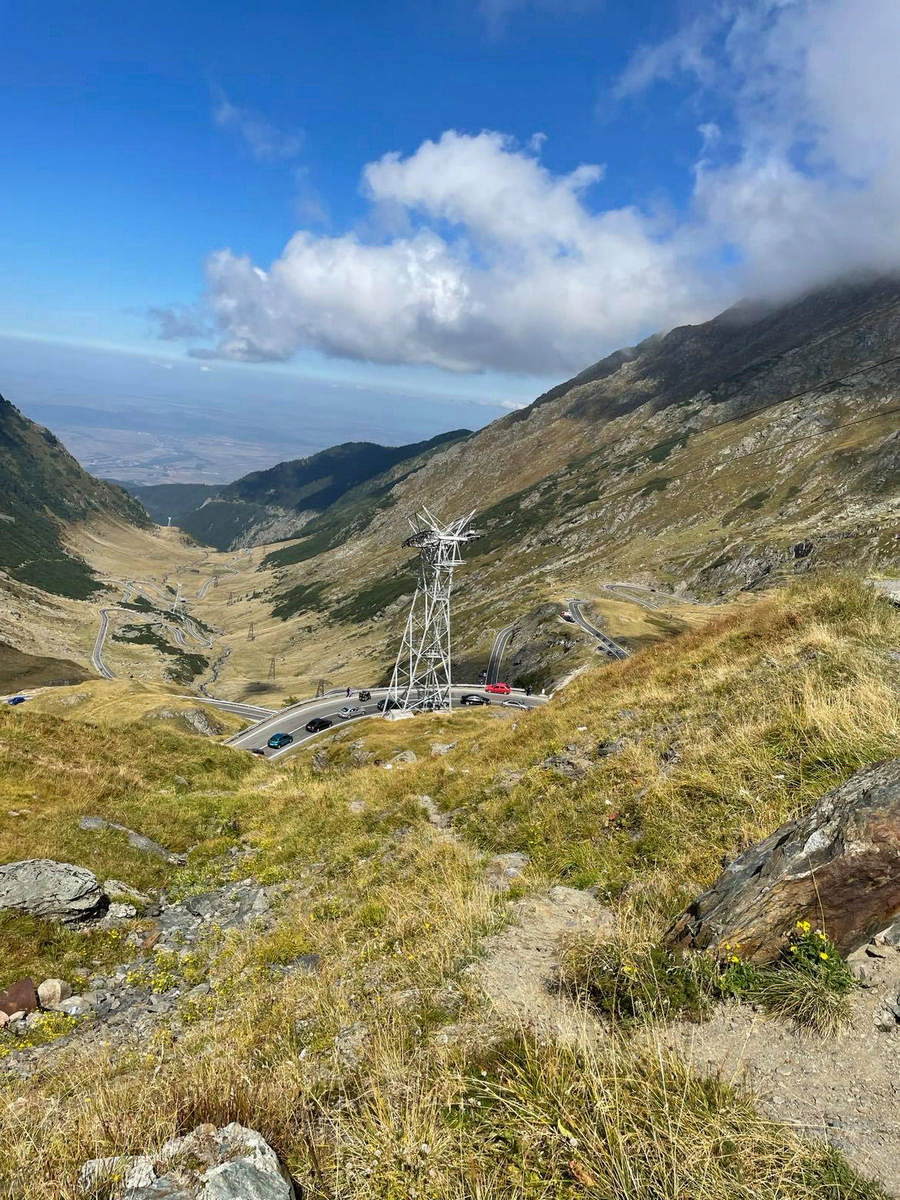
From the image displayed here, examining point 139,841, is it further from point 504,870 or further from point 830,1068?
point 830,1068

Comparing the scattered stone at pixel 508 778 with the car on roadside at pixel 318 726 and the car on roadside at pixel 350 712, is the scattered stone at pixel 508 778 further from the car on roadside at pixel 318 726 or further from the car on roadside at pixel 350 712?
the car on roadside at pixel 350 712

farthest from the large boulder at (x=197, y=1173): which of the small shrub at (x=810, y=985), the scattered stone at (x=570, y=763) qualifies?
the scattered stone at (x=570, y=763)

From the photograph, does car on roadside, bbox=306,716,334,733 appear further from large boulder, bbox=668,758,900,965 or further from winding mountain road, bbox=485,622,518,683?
large boulder, bbox=668,758,900,965

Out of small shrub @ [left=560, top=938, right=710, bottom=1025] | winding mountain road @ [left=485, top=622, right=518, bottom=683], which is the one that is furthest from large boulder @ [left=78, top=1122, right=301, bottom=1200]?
winding mountain road @ [left=485, top=622, right=518, bottom=683]

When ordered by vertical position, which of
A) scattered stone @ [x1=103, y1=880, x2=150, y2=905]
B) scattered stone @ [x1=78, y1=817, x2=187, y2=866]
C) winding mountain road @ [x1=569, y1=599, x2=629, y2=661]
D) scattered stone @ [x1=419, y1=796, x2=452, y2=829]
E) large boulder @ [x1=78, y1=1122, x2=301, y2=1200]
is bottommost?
winding mountain road @ [x1=569, y1=599, x2=629, y2=661]

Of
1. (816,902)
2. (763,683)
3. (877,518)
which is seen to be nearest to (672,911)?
(816,902)

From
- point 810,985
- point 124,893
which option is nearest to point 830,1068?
point 810,985
